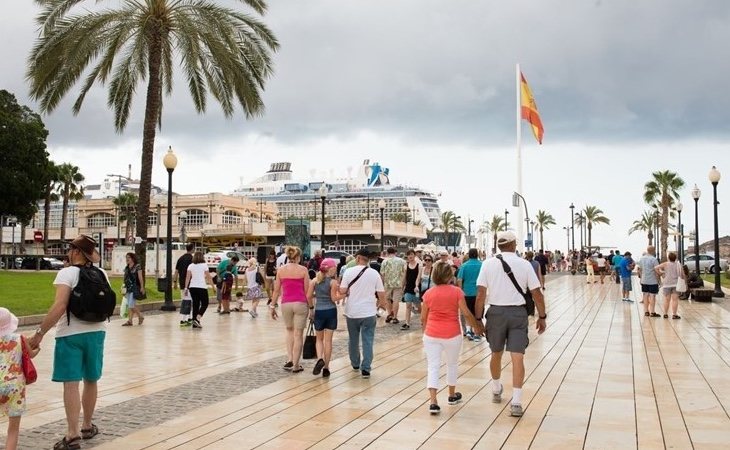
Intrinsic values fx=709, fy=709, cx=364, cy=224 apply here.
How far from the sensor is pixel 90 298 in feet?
18.5

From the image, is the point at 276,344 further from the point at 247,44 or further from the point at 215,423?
the point at 247,44

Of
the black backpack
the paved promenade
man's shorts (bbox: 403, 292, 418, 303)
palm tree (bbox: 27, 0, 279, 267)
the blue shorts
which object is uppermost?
Answer: palm tree (bbox: 27, 0, 279, 267)

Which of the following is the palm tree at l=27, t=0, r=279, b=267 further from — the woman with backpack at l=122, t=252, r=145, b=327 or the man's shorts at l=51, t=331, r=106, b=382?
the man's shorts at l=51, t=331, r=106, b=382

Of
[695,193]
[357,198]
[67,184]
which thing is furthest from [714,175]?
[357,198]

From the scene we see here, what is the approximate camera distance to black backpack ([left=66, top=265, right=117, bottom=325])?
5.60m

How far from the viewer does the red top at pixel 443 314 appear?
699cm

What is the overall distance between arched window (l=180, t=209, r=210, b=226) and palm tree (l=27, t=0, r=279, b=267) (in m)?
63.4

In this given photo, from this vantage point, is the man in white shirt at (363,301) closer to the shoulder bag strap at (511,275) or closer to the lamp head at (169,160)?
the shoulder bag strap at (511,275)

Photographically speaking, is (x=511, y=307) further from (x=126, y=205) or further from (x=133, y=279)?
(x=126, y=205)

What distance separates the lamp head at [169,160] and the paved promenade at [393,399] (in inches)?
318

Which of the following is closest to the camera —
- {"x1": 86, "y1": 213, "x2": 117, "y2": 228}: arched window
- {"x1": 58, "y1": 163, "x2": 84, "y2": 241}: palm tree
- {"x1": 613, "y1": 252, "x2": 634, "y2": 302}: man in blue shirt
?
{"x1": 613, "y1": 252, "x2": 634, "y2": 302}: man in blue shirt

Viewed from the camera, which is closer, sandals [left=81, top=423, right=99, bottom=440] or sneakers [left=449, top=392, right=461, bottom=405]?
sandals [left=81, top=423, right=99, bottom=440]

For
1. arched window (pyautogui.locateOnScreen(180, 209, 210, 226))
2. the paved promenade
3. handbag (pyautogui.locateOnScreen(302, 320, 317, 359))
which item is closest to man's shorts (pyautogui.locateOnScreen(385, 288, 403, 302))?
the paved promenade

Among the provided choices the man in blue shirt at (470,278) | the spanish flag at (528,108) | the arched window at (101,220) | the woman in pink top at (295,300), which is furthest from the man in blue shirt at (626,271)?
the arched window at (101,220)
